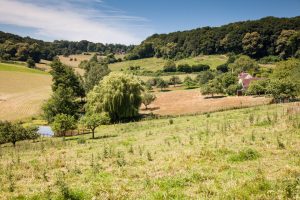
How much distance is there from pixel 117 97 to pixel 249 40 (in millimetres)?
122352

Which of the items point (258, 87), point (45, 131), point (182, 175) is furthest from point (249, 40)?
point (182, 175)

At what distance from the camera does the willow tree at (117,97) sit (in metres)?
62.8

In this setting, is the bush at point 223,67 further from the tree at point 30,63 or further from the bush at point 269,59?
the tree at point 30,63

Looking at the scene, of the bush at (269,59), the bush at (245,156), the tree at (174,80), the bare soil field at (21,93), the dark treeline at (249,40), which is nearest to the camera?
the bush at (245,156)

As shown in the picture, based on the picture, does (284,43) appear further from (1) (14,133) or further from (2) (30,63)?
(1) (14,133)

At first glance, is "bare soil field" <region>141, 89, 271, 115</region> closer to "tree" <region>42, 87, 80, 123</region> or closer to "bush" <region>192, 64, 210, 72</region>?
"tree" <region>42, 87, 80, 123</region>

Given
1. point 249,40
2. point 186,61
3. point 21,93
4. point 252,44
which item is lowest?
point 21,93

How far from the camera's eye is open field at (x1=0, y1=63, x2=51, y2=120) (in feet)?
259

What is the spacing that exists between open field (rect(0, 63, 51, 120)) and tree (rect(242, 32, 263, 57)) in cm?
10061

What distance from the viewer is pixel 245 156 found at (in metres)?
15.9

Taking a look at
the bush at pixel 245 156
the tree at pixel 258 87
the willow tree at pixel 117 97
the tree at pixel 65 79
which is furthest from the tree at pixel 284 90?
the tree at pixel 65 79

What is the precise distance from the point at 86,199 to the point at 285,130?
15.8m

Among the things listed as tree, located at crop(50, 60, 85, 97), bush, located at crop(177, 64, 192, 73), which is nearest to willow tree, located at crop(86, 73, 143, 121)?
tree, located at crop(50, 60, 85, 97)

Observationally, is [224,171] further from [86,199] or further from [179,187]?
[86,199]
